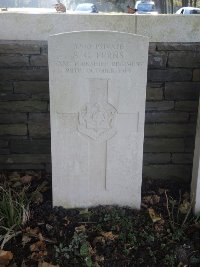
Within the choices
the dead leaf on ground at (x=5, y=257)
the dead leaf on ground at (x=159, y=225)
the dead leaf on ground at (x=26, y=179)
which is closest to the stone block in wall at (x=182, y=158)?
the dead leaf on ground at (x=159, y=225)

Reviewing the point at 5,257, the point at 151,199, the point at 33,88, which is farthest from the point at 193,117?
the point at 5,257

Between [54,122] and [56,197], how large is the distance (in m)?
0.68

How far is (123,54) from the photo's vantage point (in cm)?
283

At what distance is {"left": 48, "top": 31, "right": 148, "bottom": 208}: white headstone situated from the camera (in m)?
2.81

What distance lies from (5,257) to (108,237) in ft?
2.56

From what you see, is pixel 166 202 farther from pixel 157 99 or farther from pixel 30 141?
pixel 30 141

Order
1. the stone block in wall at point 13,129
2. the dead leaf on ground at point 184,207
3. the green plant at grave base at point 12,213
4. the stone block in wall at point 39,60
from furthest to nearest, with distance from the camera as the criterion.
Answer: the stone block in wall at point 13,129
the stone block in wall at point 39,60
the dead leaf on ground at point 184,207
the green plant at grave base at point 12,213

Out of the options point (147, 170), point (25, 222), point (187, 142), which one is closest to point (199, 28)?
point (187, 142)

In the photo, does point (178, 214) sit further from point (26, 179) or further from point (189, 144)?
point (26, 179)

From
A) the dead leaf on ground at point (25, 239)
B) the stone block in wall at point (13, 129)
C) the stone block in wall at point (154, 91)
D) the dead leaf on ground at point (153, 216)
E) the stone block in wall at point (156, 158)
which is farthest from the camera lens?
the stone block in wall at point (156, 158)

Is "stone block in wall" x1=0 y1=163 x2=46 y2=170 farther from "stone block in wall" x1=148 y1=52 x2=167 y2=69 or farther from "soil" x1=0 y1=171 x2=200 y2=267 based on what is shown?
"stone block in wall" x1=148 y1=52 x2=167 y2=69

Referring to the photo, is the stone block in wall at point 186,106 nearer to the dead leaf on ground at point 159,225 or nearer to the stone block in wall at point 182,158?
the stone block in wall at point 182,158

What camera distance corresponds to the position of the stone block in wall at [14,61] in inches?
132

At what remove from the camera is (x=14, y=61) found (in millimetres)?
3367
